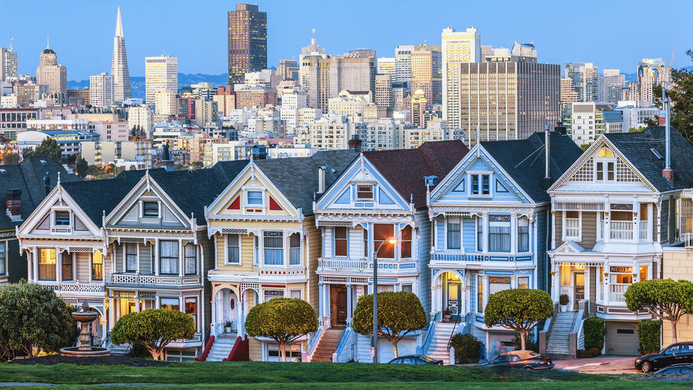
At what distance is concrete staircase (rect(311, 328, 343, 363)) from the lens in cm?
5253

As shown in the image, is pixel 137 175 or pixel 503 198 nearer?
pixel 503 198

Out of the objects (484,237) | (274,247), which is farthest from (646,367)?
(274,247)

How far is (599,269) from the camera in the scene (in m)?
50.7

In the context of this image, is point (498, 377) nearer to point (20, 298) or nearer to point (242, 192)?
point (242, 192)

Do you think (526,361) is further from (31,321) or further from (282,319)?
(31,321)

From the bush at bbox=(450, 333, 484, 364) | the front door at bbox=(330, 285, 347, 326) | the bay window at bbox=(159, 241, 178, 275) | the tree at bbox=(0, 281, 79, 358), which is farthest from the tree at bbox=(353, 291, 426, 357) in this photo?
the tree at bbox=(0, 281, 79, 358)

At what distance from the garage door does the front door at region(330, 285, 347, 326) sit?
1058 centimetres

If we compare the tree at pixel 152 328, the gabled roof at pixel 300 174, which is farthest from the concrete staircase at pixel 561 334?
the tree at pixel 152 328

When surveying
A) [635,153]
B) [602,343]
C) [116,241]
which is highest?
[635,153]

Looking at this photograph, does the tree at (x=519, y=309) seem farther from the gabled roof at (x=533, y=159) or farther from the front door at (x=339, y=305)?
the front door at (x=339, y=305)

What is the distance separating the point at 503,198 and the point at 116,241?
1639 centimetres

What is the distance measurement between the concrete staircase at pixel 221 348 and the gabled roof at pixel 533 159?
1274 centimetres

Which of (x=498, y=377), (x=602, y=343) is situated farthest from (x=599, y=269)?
(x=498, y=377)

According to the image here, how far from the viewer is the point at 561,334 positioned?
5016cm
